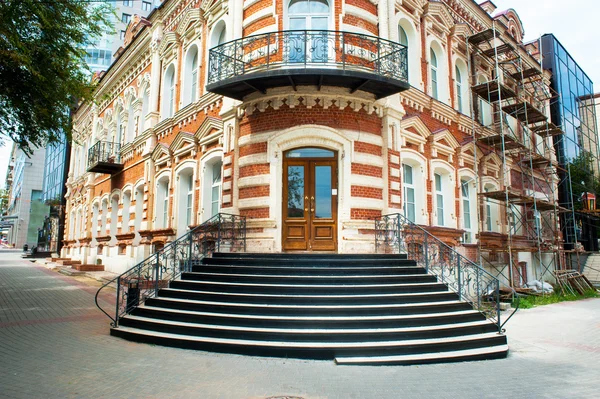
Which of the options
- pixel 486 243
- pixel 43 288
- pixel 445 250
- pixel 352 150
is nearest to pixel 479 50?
pixel 486 243

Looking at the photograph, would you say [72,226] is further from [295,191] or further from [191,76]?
[295,191]

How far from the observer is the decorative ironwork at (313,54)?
10.5 metres

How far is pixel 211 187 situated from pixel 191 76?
5011mm

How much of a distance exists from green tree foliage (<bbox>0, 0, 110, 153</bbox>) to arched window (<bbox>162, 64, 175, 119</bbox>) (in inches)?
177

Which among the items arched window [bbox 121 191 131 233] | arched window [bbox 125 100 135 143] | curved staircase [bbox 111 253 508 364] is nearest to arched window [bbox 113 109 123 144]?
arched window [bbox 125 100 135 143]

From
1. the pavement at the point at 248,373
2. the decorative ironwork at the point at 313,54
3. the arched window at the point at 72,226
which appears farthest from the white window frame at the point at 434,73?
the arched window at the point at 72,226

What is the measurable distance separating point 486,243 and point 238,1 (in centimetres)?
1196

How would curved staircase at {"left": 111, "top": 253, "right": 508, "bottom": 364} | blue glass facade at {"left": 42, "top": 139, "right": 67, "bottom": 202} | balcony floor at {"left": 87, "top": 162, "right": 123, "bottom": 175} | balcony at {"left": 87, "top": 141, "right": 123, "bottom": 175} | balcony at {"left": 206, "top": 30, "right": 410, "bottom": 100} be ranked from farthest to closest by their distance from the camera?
blue glass facade at {"left": 42, "top": 139, "right": 67, "bottom": 202}
balcony at {"left": 87, "top": 141, "right": 123, "bottom": 175}
balcony floor at {"left": 87, "top": 162, "right": 123, "bottom": 175}
balcony at {"left": 206, "top": 30, "right": 410, "bottom": 100}
curved staircase at {"left": 111, "top": 253, "right": 508, "bottom": 364}

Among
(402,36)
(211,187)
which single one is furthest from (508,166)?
(211,187)

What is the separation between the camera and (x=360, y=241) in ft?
33.8

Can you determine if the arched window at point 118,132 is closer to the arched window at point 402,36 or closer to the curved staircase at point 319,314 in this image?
the curved staircase at point 319,314

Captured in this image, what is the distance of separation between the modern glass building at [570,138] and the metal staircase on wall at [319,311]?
1729 centimetres

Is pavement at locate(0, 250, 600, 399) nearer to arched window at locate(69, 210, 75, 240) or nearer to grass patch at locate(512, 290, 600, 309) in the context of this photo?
grass patch at locate(512, 290, 600, 309)

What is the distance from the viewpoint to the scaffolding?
50.1ft
